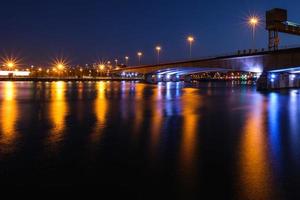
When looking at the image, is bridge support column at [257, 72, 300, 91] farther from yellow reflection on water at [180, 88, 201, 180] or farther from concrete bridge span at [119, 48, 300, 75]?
yellow reflection on water at [180, 88, 201, 180]

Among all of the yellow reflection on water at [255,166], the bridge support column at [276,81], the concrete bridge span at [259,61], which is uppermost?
the concrete bridge span at [259,61]

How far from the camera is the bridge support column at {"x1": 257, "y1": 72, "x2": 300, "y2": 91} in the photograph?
221 feet

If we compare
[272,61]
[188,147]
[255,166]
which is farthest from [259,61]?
[255,166]

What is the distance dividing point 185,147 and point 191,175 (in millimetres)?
3520

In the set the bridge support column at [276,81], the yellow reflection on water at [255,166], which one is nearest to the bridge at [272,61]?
the bridge support column at [276,81]

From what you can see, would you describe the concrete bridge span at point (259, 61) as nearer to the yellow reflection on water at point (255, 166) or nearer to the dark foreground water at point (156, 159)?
the dark foreground water at point (156, 159)

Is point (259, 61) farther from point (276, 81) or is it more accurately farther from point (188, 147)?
point (188, 147)

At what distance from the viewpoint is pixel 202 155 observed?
11.0 meters

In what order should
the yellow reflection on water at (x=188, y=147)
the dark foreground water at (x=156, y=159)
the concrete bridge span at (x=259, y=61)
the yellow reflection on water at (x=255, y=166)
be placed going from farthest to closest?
the concrete bridge span at (x=259, y=61)
the yellow reflection on water at (x=188, y=147)
the dark foreground water at (x=156, y=159)
the yellow reflection on water at (x=255, y=166)

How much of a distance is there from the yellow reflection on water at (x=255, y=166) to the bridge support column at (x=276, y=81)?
178ft

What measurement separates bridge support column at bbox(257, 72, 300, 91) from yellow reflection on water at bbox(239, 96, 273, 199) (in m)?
54.1

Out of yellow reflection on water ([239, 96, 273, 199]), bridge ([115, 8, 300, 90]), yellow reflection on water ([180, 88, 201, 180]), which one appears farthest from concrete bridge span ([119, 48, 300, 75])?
yellow reflection on water ([239, 96, 273, 199])

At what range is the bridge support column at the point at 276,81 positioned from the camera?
67250 millimetres

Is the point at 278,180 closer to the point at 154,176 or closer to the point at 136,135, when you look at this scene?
the point at 154,176
